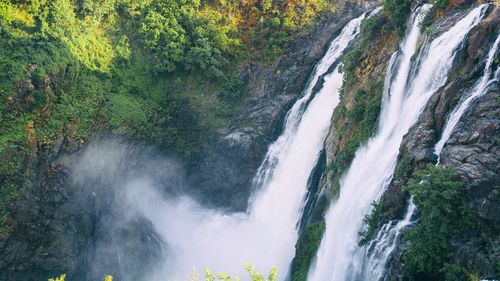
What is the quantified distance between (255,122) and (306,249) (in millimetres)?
11741

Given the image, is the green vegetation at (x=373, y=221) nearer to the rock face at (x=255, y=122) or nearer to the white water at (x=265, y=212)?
the white water at (x=265, y=212)

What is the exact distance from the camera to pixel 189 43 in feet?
114

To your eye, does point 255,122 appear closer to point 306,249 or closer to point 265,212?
point 265,212

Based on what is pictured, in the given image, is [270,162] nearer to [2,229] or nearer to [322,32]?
[322,32]

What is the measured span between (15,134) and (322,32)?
69.2ft

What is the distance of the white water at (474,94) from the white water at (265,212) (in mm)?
13227

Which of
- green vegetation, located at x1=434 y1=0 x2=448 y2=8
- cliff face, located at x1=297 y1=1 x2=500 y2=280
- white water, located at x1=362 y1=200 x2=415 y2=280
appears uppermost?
green vegetation, located at x1=434 y1=0 x2=448 y2=8

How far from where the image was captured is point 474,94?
48.5 feet

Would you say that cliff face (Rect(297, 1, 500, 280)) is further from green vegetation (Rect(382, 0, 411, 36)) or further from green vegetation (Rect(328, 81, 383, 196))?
green vegetation (Rect(382, 0, 411, 36))

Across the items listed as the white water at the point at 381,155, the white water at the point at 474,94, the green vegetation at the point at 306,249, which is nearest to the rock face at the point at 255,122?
the green vegetation at the point at 306,249

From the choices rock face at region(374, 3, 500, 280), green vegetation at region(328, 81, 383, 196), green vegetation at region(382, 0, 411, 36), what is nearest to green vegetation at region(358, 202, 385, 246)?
rock face at region(374, 3, 500, 280)

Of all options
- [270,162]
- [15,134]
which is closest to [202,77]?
[270,162]

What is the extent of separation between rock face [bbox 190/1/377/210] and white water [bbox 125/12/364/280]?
866mm

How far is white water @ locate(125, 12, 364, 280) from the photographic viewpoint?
1129 inches
